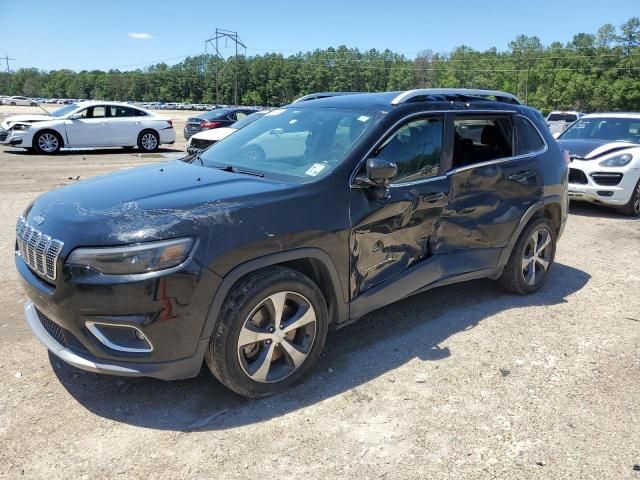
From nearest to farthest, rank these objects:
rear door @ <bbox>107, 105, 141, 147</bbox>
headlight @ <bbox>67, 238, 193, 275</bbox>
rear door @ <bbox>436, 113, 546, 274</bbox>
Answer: headlight @ <bbox>67, 238, 193, 275</bbox>, rear door @ <bbox>436, 113, 546, 274</bbox>, rear door @ <bbox>107, 105, 141, 147</bbox>

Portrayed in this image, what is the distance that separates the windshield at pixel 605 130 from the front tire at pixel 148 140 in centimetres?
1226

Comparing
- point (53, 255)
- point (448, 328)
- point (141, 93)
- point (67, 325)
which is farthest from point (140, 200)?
point (141, 93)

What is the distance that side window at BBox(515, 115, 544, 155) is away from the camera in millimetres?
4934

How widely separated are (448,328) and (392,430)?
1.52m

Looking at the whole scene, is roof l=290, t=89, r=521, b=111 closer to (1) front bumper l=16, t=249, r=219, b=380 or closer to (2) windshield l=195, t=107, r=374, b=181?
(2) windshield l=195, t=107, r=374, b=181

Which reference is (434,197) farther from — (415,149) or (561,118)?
(561,118)

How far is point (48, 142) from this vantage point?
51.3ft

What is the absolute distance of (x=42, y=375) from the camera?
3.44 m

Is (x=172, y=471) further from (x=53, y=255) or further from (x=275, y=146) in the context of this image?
(x=275, y=146)

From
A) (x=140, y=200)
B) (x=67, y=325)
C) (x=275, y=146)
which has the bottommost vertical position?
(x=67, y=325)

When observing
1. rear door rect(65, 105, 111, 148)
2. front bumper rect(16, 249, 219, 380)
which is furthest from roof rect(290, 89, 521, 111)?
rear door rect(65, 105, 111, 148)

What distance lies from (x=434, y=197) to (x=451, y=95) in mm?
966

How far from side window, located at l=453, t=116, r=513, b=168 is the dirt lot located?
4.39ft

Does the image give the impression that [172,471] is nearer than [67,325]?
Yes
